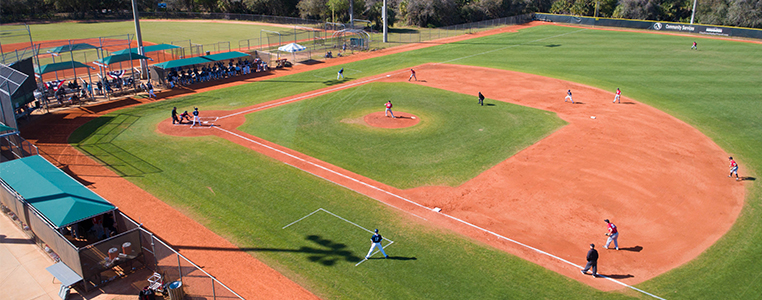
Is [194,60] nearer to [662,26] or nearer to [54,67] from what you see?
[54,67]

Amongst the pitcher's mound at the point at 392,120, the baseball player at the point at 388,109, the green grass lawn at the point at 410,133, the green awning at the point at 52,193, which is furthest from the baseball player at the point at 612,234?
the green awning at the point at 52,193

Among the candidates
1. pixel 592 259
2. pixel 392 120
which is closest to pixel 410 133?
pixel 392 120

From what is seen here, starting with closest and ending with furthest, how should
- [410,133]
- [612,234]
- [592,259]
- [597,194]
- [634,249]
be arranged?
1. [592,259]
2. [612,234]
3. [634,249]
4. [597,194]
5. [410,133]

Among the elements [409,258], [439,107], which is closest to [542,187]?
[409,258]

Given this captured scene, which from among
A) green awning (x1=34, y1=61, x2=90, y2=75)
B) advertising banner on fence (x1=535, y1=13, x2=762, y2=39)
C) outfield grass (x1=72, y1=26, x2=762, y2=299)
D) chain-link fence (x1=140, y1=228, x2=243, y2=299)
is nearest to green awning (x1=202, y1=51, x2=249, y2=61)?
outfield grass (x1=72, y1=26, x2=762, y2=299)

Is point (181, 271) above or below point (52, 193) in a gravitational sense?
below

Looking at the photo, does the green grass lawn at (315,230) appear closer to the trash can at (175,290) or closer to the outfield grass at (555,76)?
the outfield grass at (555,76)
